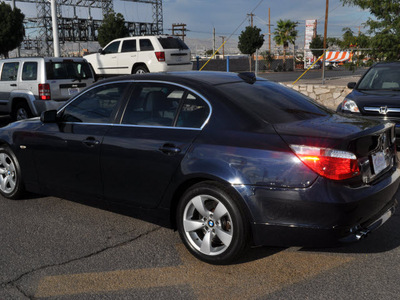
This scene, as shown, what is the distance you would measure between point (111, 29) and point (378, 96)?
34689 mm

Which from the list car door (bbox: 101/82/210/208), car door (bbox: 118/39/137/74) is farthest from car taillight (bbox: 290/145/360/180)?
car door (bbox: 118/39/137/74)

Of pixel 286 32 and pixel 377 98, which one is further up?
pixel 286 32

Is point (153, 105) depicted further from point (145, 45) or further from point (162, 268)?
point (145, 45)

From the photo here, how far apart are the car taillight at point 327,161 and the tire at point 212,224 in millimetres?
632

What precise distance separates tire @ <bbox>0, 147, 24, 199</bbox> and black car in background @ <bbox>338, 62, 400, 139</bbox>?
560cm

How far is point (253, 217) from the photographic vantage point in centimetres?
327

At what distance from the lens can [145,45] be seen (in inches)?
661

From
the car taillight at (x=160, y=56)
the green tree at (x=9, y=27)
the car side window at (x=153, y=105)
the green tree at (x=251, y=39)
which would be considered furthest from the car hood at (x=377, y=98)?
the green tree at (x=251, y=39)

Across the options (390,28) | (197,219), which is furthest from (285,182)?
(390,28)

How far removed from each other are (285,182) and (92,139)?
6.72ft

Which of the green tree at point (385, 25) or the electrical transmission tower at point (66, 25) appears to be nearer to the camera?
the green tree at point (385, 25)

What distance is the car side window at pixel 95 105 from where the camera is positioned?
435 cm

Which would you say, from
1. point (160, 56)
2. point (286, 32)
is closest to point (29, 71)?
point (160, 56)

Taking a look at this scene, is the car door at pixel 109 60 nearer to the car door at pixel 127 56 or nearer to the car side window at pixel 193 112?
the car door at pixel 127 56
